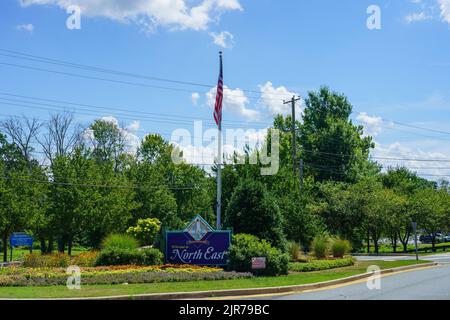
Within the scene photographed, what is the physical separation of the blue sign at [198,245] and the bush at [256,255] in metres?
0.69

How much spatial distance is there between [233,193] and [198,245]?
16.2ft

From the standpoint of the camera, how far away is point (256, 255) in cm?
2183

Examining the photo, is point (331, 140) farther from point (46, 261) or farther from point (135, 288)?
point (135, 288)

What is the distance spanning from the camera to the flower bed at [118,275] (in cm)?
1767

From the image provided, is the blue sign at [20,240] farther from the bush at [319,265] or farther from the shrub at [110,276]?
the bush at [319,265]

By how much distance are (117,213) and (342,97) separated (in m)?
46.9

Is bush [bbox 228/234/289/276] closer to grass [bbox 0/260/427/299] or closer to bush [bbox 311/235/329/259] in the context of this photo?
grass [bbox 0/260/427/299]

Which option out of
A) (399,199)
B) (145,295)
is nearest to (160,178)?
(399,199)

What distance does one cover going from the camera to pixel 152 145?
Result: 2630 inches

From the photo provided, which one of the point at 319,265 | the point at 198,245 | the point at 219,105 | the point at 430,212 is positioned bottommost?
the point at 319,265

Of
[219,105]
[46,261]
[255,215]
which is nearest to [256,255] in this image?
[255,215]

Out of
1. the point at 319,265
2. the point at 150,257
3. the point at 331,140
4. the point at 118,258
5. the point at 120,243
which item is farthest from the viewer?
the point at 331,140

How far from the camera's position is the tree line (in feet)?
110

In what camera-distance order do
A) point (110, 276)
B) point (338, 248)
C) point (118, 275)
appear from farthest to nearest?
point (338, 248), point (118, 275), point (110, 276)
